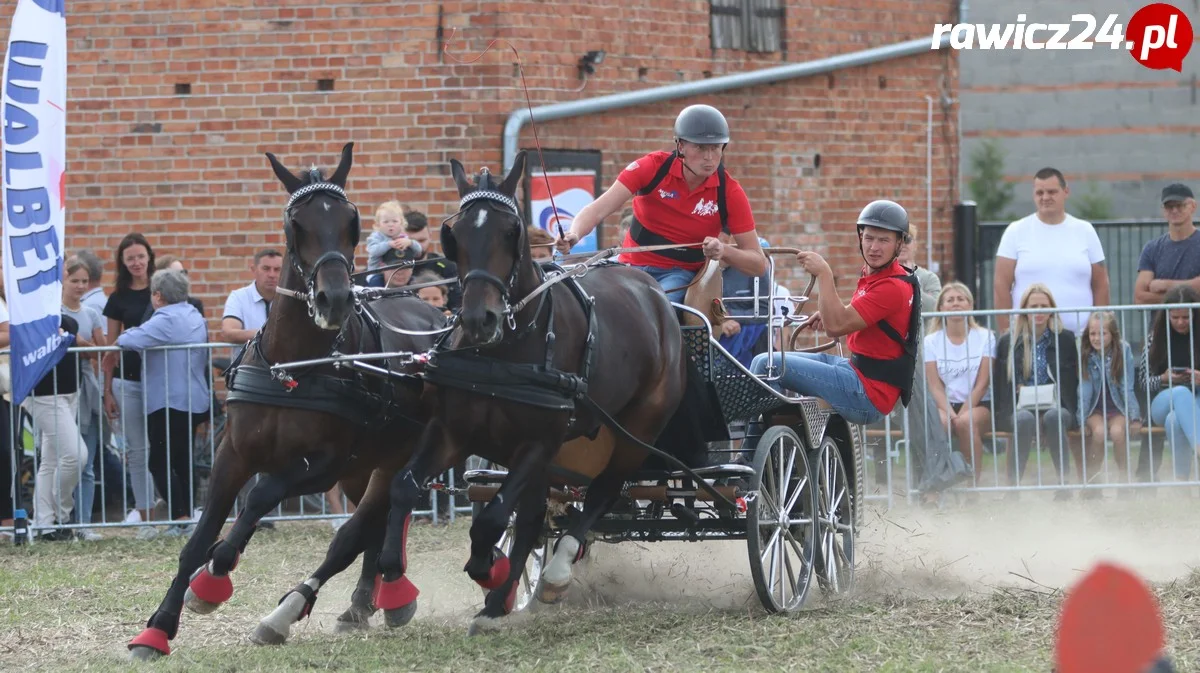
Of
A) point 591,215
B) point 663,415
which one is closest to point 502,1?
point 591,215

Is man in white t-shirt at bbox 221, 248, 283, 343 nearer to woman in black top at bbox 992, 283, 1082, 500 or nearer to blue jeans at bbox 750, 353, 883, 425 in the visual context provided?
blue jeans at bbox 750, 353, 883, 425

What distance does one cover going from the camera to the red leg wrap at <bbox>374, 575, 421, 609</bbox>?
6.52m

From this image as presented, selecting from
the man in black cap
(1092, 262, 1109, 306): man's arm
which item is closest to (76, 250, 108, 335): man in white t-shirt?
(1092, 262, 1109, 306): man's arm

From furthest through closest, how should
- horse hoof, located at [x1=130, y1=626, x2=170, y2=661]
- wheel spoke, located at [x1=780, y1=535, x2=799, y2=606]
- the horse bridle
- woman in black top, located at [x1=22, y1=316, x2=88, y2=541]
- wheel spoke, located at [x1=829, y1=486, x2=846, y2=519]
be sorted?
woman in black top, located at [x1=22, y1=316, x2=88, y2=541]
wheel spoke, located at [x1=829, y1=486, x2=846, y2=519]
wheel spoke, located at [x1=780, y1=535, x2=799, y2=606]
horse hoof, located at [x1=130, y1=626, x2=170, y2=661]
the horse bridle

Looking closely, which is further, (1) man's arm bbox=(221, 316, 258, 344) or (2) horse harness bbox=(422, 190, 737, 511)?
(1) man's arm bbox=(221, 316, 258, 344)

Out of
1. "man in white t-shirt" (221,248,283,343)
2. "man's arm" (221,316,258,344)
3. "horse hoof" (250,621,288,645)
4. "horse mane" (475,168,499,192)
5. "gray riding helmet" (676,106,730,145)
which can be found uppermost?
"gray riding helmet" (676,106,730,145)

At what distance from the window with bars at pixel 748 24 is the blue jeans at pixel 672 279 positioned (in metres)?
7.05

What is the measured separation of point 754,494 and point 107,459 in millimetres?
6176

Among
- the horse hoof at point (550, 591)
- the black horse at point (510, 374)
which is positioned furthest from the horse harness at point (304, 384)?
the horse hoof at point (550, 591)

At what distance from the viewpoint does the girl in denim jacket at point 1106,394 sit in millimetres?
11391

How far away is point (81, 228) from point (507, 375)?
8.31 metres

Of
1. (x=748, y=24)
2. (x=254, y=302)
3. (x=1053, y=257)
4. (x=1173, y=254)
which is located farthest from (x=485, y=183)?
(x=748, y=24)

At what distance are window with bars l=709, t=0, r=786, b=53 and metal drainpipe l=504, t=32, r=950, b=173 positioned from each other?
27cm

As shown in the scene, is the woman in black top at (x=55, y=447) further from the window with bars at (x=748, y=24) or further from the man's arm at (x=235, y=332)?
the window with bars at (x=748, y=24)
